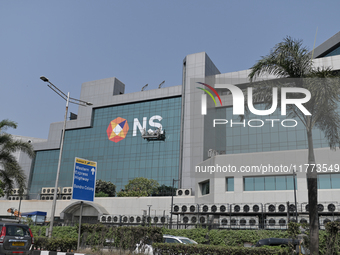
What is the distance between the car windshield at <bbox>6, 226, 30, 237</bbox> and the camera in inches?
611

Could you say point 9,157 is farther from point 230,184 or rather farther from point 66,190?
point 66,190

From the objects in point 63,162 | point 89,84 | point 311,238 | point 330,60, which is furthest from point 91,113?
point 311,238

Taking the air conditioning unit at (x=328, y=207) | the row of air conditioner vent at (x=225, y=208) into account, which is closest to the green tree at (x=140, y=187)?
the row of air conditioner vent at (x=225, y=208)

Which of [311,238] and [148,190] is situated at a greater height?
[148,190]

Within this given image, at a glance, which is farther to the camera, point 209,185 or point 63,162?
point 63,162

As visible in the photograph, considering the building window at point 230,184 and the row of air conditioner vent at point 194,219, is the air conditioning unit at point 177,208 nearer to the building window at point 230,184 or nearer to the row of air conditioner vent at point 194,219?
the row of air conditioner vent at point 194,219

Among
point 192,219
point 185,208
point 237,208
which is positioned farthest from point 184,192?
point 237,208

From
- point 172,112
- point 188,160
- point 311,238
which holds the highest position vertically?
point 172,112

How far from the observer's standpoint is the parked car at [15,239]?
1504 centimetres

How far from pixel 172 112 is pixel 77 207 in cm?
2796

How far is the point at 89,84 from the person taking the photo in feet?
282

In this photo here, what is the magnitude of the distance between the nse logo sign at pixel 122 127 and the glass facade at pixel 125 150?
0.25 meters

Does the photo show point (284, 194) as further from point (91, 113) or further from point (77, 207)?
point (91, 113)

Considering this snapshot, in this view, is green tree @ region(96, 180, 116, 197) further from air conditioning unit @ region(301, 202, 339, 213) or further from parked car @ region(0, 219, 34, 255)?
parked car @ region(0, 219, 34, 255)
